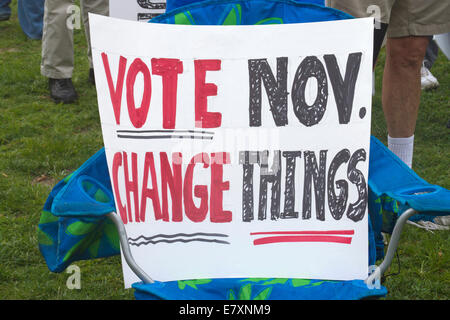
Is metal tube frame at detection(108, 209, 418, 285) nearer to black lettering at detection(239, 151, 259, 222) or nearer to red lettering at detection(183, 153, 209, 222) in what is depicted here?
red lettering at detection(183, 153, 209, 222)

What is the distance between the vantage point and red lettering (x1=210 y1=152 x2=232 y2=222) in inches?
75.8

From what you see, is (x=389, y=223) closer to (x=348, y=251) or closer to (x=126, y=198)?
(x=348, y=251)

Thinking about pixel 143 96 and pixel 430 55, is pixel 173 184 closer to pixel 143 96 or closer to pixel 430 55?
pixel 143 96

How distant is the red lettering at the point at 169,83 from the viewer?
1.89 metres

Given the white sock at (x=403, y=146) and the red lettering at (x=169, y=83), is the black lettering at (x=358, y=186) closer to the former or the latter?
the red lettering at (x=169, y=83)

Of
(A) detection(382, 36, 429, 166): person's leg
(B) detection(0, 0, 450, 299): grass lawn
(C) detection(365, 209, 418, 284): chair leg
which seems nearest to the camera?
(C) detection(365, 209, 418, 284): chair leg

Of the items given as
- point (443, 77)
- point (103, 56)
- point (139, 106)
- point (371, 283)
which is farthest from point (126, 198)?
point (443, 77)

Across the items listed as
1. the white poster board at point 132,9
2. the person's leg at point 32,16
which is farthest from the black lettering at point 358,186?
the person's leg at point 32,16

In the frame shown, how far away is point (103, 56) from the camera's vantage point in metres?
1.91

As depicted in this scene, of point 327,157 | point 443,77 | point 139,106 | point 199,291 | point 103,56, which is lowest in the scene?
point 443,77

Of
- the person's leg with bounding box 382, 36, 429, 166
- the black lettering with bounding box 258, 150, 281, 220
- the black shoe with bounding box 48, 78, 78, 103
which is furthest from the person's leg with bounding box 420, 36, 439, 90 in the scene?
the black lettering with bounding box 258, 150, 281, 220

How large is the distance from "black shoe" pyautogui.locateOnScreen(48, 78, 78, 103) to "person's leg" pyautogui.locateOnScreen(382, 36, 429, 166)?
2.41 m
